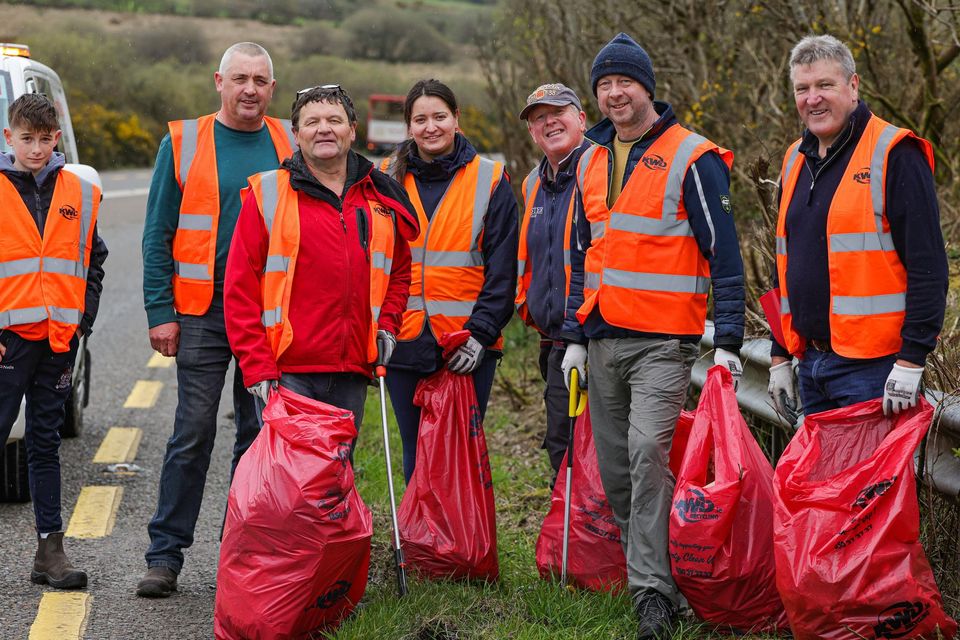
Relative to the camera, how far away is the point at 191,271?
5.03m

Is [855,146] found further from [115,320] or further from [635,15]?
[115,320]

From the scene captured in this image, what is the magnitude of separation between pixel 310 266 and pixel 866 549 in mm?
2094

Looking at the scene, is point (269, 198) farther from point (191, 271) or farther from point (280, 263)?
point (191, 271)

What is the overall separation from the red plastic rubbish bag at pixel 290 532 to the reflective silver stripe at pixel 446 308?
3.32ft

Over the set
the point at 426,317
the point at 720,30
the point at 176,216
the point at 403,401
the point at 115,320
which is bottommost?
the point at 115,320

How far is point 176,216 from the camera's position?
5.07 metres

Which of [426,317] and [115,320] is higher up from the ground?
[426,317]

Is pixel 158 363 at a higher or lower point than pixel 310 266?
lower

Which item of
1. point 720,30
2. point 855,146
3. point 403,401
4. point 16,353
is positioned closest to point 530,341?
point 720,30

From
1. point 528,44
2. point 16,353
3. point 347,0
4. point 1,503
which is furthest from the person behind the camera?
point 347,0

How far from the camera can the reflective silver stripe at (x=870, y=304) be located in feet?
12.6

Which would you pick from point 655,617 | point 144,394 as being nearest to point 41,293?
point 655,617

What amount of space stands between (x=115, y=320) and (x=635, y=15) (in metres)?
5.83

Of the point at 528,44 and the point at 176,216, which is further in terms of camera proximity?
the point at 528,44
